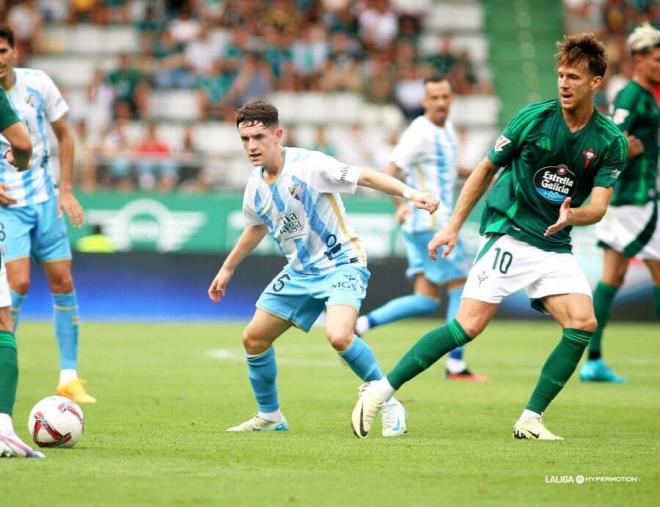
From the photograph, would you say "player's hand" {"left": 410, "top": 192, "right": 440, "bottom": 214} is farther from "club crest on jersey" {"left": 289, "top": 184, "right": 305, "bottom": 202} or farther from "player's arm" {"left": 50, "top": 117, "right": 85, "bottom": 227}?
"player's arm" {"left": 50, "top": 117, "right": 85, "bottom": 227}

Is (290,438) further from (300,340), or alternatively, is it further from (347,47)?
(347,47)

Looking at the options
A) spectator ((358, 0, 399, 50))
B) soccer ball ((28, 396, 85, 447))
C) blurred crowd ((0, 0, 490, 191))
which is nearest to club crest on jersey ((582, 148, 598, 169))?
soccer ball ((28, 396, 85, 447))

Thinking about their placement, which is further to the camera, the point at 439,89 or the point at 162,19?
the point at 162,19

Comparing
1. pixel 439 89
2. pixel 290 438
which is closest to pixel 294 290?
pixel 290 438

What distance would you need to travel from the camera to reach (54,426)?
7.03m

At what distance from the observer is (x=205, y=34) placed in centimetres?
2631

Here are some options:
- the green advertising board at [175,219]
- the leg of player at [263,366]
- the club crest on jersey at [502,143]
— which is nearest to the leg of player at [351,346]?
the leg of player at [263,366]

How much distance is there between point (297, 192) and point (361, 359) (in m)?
1.10

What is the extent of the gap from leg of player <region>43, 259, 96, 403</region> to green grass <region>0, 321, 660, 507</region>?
0.29 meters

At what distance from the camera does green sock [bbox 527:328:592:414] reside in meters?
7.59

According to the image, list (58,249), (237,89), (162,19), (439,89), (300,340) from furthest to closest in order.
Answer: (162,19) → (237,89) → (300,340) → (439,89) → (58,249)

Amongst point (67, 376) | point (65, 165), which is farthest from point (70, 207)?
point (67, 376)

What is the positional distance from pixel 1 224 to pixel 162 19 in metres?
18.2

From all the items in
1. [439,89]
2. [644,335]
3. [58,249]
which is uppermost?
[439,89]
